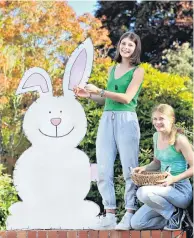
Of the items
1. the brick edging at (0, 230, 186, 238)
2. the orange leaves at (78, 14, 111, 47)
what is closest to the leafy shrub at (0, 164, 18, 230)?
the brick edging at (0, 230, 186, 238)

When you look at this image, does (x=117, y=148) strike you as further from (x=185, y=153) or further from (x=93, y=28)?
(x=93, y=28)

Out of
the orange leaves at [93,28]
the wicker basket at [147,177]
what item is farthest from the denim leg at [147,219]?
the orange leaves at [93,28]

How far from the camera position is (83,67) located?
15.2ft

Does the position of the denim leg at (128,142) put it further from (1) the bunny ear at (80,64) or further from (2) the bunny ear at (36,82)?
(2) the bunny ear at (36,82)

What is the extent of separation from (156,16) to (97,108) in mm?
8601

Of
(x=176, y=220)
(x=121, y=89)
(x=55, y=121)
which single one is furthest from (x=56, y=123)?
(x=176, y=220)

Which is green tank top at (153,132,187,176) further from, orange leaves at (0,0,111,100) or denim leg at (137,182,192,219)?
orange leaves at (0,0,111,100)

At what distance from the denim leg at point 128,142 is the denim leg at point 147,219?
0.46 ft

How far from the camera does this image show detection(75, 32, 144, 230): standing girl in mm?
4340

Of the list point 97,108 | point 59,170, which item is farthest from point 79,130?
point 97,108

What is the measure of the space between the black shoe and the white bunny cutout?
62 centimetres

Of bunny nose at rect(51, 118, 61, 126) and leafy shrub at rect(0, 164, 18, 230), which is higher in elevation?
bunny nose at rect(51, 118, 61, 126)

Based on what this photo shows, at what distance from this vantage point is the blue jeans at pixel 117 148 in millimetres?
4344

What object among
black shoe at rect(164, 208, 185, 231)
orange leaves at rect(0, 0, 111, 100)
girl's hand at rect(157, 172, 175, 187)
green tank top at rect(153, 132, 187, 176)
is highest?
orange leaves at rect(0, 0, 111, 100)
